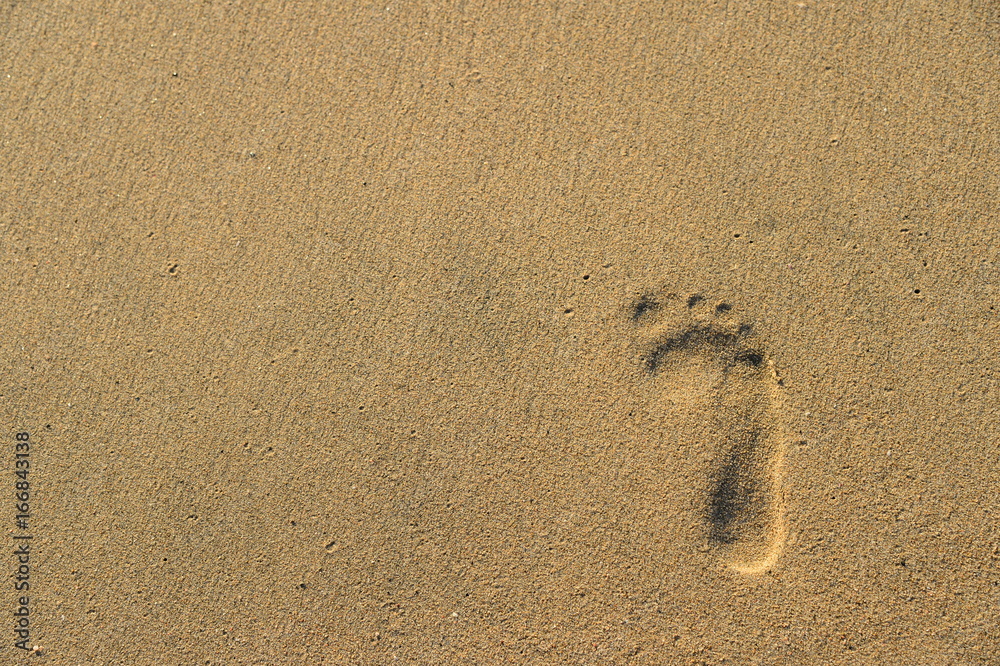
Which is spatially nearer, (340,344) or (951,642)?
(951,642)

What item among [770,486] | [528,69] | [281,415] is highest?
[528,69]

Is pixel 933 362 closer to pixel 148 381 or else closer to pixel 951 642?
pixel 951 642

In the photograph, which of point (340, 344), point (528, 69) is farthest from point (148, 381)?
point (528, 69)

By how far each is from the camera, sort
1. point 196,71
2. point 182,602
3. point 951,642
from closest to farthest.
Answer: point 951,642 → point 182,602 → point 196,71
